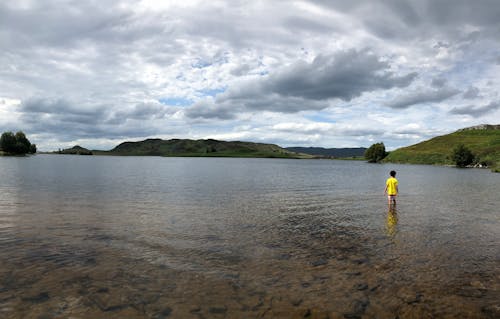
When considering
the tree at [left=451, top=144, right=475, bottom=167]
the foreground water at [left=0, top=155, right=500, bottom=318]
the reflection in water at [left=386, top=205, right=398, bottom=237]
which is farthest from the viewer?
the tree at [left=451, top=144, right=475, bottom=167]

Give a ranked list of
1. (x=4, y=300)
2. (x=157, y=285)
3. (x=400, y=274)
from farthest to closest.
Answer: (x=400, y=274), (x=157, y=285), (x=4, y=300)

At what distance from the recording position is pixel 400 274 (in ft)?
42.6

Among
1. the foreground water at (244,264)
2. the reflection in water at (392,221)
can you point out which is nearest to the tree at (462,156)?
the reflection in water at (392,221)

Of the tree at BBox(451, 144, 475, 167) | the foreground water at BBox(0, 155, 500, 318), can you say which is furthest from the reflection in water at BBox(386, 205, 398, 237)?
the tree at BBox(451, 144, 475, 167)

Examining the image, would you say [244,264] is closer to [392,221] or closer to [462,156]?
[392,221]

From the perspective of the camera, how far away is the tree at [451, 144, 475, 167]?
6280 inches

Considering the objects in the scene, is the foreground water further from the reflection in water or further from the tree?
the tree

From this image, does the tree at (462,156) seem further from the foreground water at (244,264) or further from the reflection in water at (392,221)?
the foreground water at (244,264)

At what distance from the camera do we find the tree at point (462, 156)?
523 feet

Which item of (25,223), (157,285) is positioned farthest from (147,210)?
(157,285)

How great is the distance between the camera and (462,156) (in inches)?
6280

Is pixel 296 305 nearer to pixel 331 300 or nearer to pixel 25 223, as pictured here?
pixel 331 300

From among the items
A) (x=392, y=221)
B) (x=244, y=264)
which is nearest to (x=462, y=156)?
(x=392, y=221)

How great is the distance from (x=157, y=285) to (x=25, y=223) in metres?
14.8
